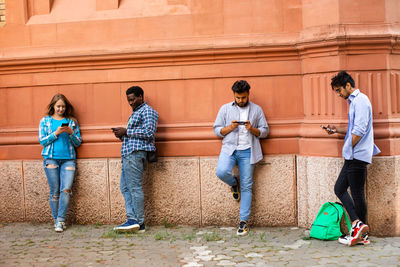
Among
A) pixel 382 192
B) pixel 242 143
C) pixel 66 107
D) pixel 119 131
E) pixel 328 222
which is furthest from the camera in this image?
pixel 66 107

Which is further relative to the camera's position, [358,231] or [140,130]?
[140,130]

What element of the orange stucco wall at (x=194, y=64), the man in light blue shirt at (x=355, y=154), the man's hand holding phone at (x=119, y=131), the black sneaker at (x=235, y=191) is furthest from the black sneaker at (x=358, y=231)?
the man's hand holding phone at (x=119, y=131)

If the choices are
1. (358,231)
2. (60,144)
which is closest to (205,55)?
(60,144)

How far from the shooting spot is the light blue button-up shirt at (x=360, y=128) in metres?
5.73

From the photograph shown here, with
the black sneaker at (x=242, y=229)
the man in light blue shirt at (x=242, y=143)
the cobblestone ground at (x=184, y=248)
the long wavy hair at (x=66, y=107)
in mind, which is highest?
the long wavy hair at (x=66, y=107)

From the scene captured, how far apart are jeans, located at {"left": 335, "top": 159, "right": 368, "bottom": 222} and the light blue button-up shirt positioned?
0.31ft

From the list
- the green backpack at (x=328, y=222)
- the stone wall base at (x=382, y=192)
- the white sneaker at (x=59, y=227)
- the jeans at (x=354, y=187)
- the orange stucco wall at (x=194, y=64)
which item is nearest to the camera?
the jeans at (x=354, y=187)

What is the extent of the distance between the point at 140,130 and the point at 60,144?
122 cm

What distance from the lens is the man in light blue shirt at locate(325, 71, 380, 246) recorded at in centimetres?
576

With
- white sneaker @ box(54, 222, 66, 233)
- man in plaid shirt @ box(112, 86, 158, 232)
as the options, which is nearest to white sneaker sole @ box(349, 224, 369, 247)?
man in plaid shirt @ box(112, 86, 158, 232)

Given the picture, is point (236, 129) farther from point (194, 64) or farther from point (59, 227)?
point (59, 227)

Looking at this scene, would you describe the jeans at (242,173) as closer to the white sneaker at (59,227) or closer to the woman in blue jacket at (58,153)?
the woman in blue jacket at (58,153)

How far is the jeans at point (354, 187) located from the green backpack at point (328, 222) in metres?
0.19

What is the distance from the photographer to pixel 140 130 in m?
6.69
